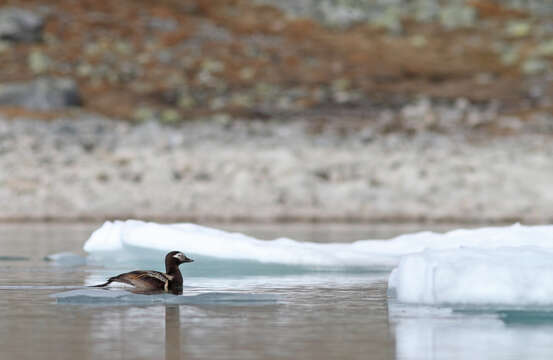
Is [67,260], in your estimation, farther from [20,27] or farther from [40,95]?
[20,27]

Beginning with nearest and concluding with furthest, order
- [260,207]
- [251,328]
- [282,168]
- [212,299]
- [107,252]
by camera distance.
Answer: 1. [251,328]
2. [212,299]
3. [107,252]
4. [260,207]
5. [282,168]

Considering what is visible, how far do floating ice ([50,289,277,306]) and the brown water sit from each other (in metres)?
0.15

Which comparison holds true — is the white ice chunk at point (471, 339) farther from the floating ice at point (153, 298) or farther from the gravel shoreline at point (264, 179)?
the gravel shoreline at point (264, 179)

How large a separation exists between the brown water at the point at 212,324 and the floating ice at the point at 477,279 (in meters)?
0.33

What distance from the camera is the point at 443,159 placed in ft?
99.0

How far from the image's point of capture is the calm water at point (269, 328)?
22.4ft

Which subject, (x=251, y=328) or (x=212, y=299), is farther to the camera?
(x=212, y=299)

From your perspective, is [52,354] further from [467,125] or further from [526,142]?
[467,125]

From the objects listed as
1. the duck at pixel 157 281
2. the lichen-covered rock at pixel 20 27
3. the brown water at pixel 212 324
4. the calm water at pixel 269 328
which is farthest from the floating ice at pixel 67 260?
the lichen-covered rock at pixel 20 27

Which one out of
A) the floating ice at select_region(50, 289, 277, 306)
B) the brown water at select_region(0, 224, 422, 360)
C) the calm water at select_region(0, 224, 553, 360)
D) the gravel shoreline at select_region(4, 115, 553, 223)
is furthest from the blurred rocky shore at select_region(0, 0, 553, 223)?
the floating ice at select_region(50, 289, 277, 306)

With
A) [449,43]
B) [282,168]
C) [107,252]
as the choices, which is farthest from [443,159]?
[449,43]

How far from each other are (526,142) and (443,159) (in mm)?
4971

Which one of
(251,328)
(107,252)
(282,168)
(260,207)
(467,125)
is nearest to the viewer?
(251,328)

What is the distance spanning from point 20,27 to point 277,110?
13192 mm
